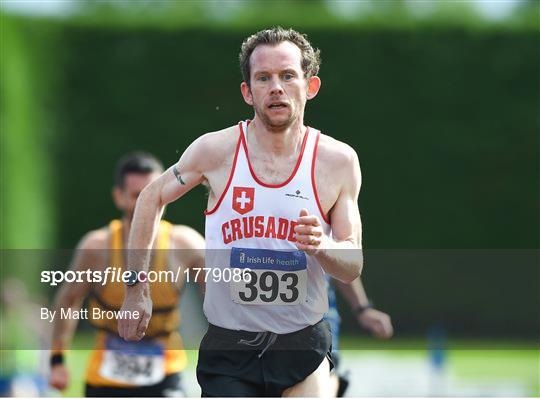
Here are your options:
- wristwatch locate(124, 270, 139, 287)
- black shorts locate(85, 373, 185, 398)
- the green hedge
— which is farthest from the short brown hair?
the green hedge

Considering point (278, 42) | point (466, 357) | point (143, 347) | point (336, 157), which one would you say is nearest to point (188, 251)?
point (143, 347)

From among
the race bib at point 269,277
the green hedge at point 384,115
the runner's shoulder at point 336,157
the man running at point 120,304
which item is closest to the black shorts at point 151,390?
the man running at point 120,304

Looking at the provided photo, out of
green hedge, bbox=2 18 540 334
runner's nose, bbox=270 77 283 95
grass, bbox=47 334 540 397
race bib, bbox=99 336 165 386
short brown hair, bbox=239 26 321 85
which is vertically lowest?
race bib, bbox=99 336 165 386

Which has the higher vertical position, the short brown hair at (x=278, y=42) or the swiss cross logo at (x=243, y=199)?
the short brown hair at (x=278, y=42)

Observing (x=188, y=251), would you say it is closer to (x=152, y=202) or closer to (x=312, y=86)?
(x=152, y=202)

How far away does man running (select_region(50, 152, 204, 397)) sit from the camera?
708cm

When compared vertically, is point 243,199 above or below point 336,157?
below

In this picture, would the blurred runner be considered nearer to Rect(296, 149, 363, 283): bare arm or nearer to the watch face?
Rect(296, 149, 363, 283): bare arm

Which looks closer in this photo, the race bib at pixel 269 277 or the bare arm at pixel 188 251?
the race bib at pixel 269 277

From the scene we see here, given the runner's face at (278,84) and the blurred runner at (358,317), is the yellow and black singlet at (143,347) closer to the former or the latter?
the blurred runner at (358,317)

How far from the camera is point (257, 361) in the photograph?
5207 mm

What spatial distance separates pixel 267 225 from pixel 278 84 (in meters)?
0.56

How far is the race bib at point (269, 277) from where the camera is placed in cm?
514

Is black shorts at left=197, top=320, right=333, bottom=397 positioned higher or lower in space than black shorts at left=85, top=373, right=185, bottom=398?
lower
